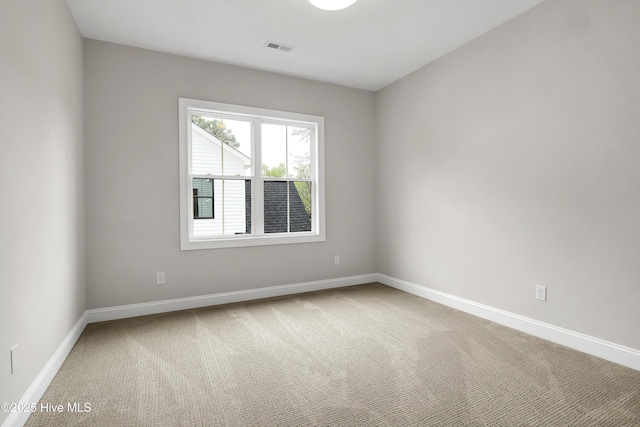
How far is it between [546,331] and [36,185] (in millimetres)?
3931

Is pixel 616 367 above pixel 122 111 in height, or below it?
below

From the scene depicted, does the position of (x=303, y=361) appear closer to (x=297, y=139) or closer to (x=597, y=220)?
(x=597, y=220)

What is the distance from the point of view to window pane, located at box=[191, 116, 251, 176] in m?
3.87

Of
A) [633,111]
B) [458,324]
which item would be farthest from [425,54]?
[458,324]

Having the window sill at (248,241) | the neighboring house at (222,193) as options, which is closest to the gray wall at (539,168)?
the window sill at (248,241)

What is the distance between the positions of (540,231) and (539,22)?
70.4 inches

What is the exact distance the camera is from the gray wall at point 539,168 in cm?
239

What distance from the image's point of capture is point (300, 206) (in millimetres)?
4512

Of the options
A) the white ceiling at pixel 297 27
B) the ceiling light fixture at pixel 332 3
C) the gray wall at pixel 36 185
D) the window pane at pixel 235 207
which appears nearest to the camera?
the gray wall at pixel 36 185

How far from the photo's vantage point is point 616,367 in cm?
234

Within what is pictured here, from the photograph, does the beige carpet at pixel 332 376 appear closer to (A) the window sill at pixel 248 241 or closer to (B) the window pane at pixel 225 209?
(A) the window sill at pixel 248 241

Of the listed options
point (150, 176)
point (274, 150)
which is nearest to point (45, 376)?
point (150, 176)

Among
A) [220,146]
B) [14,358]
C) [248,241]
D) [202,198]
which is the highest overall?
[220,146]

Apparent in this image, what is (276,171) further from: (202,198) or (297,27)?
(297,27)
